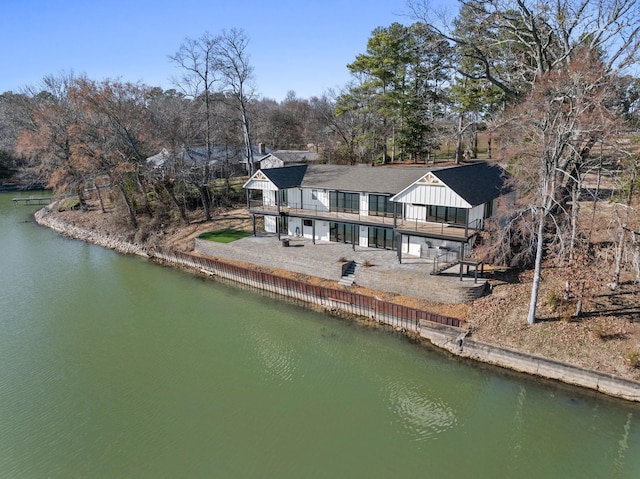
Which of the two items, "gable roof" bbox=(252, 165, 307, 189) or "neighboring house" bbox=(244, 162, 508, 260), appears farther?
"gable roof" bbox=(252, 165, 307, 189)

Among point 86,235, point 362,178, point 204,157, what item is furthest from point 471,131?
point 86,235

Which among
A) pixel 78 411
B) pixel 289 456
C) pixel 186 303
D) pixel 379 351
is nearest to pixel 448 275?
pixel 379 351

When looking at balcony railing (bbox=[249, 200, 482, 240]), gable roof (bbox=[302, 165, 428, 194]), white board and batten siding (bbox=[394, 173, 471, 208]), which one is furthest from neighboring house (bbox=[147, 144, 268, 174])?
white board and batten siding (bbox=[394, 173, 471, 208])

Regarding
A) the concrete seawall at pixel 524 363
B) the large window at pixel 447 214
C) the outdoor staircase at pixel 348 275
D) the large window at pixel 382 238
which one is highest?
the large window at pixel 447 214

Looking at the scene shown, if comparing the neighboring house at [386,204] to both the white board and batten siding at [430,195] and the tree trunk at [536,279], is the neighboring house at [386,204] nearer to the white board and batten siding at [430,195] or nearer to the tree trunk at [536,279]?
the white board and batten siding at [430,195]

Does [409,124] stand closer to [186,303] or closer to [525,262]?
[525,262]

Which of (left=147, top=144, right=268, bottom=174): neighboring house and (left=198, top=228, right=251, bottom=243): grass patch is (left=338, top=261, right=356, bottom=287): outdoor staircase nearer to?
(left=198, top=228, right=251, bottom=243): grass patch

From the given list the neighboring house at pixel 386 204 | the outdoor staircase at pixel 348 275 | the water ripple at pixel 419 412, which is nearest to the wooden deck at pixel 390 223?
the neighboring house at pixel 386 204
